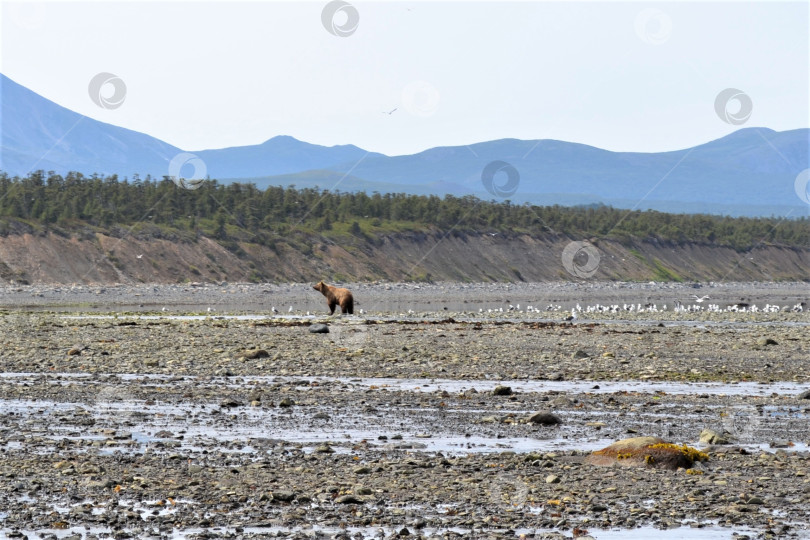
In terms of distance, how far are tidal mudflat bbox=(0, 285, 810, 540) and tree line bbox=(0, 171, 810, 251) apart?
6523 centimetres

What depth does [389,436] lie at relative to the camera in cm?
1497

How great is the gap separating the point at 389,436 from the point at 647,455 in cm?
375

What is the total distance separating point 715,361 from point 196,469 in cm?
1774

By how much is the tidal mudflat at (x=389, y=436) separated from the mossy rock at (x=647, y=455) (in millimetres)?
209

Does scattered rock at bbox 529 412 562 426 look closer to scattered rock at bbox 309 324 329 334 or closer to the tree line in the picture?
scattered rock at bbox 309 324 329 334

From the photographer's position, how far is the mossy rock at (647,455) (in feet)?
42.3

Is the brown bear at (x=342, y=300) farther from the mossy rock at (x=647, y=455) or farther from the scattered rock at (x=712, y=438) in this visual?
the mossy rock at (x=647, y=455)

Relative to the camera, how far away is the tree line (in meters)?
94.4

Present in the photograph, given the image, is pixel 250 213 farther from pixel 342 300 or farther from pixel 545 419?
pixel 545 419

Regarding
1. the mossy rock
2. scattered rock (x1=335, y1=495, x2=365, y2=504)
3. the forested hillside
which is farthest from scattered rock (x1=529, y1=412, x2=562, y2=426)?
the forested hillside

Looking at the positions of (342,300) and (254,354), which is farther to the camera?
(342,300)

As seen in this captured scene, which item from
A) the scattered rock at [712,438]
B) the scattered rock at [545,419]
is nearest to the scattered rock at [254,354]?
the scattered rock at [545,419]

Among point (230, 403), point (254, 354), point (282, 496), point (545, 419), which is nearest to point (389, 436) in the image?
point (545, 419)

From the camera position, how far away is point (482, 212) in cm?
13738
